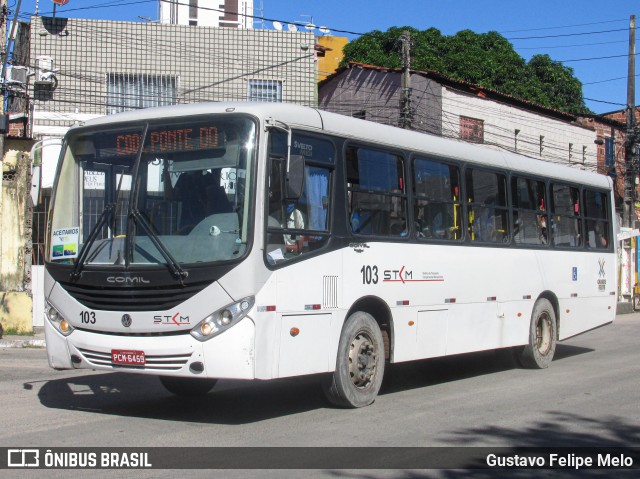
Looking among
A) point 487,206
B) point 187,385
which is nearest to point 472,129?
point 487,206

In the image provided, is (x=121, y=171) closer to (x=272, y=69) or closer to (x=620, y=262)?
(x=272, y=69)

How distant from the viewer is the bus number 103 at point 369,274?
9.19 meters

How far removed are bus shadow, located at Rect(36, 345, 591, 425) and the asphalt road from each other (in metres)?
0.01

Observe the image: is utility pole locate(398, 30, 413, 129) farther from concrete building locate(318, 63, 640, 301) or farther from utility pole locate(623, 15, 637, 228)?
utility pole locate(623, 15, 637, 228)

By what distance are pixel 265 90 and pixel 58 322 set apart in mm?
21781

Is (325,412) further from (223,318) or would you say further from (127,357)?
(127,357)

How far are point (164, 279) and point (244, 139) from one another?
148cm

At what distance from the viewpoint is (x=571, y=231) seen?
14164mm

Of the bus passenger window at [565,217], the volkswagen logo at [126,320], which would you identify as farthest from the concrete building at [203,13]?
the volkswagen logo at [126,320]

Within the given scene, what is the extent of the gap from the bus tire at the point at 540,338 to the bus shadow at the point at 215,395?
1.53 ft

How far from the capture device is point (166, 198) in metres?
8.09

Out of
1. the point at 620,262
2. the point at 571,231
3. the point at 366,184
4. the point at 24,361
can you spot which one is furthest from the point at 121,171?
the point at 620,262

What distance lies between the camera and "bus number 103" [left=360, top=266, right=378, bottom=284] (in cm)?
919

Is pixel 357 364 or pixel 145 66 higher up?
pixel 145 66
